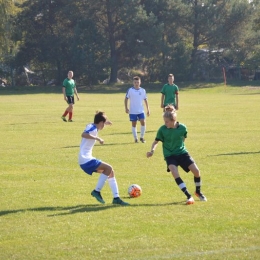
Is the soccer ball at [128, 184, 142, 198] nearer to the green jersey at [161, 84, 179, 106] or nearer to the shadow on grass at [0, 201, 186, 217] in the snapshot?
the shadow on grass at [0, 201, 186, 217]

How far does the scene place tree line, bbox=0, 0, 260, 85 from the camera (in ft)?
233

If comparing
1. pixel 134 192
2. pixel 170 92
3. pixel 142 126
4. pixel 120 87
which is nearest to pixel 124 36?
pixel 120 87

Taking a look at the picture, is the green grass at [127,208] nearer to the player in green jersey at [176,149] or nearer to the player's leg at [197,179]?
the player's leg at [197,179]

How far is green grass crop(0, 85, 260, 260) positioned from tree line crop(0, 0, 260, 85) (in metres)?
49.0

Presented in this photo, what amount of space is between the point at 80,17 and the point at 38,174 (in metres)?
59.0

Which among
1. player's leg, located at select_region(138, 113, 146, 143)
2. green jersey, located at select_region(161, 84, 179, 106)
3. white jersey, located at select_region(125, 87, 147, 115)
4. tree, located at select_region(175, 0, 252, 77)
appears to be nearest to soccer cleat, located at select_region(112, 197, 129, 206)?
player's leg, located at select_region(138, 113, 146, 143)

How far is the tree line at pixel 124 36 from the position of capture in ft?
233

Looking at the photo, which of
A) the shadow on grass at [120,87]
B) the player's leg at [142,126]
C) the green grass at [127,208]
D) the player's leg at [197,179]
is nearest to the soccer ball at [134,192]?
→ the green grass at [127,208]

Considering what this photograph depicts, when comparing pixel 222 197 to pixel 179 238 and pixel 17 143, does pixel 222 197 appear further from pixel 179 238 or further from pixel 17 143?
pixel 17 143

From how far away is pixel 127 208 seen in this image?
1073cm

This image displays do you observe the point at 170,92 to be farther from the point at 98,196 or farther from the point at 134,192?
the point at 98,196

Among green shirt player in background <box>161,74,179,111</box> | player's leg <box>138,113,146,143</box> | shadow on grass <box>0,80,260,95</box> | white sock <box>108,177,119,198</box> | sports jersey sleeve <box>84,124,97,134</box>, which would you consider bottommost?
shadow on grass <box>0,80,260,95</box>

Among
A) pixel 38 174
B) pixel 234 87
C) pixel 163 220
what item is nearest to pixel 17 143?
pixel 38 174

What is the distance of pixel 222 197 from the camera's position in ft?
38.2
